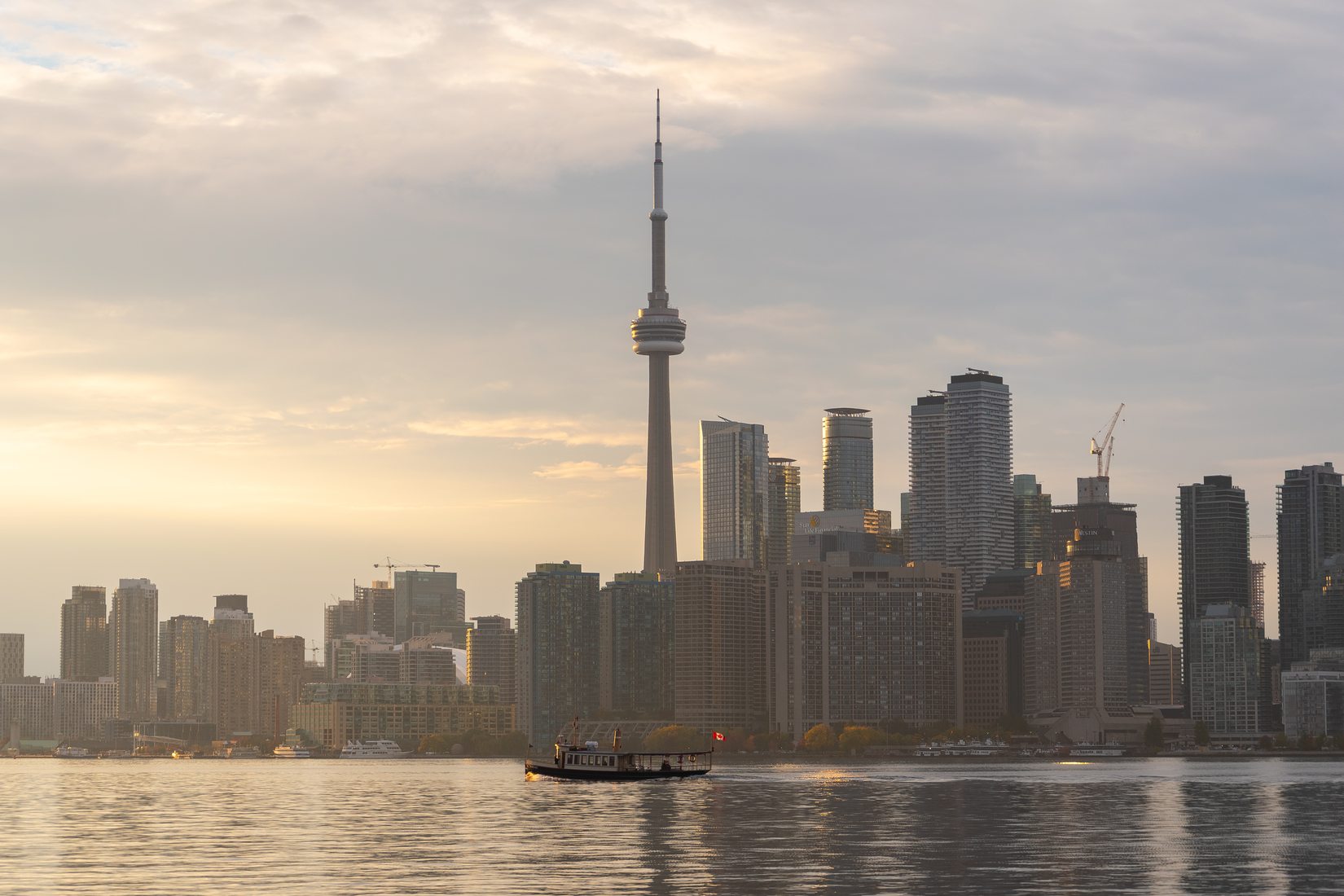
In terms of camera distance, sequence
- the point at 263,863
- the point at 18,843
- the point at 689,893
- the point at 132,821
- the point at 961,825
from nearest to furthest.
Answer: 1. the point at 689,893
2. the point at 263,863
3. the point at 18,843
4. the point at 961,825
5. the point at 132,821

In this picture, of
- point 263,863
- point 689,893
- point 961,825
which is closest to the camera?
point 689,893

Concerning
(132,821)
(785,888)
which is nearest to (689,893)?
(785,888)

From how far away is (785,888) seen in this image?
11694 centimetres

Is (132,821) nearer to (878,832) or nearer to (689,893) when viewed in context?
(878,832)

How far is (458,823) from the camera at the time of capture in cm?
18512

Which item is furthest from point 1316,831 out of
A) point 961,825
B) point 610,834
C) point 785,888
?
point 785,888

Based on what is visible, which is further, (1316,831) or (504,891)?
(1316,831)

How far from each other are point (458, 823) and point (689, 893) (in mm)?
74706

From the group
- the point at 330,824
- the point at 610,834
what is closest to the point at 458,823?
the point at 330,824

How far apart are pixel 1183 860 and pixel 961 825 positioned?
41587 millimetres

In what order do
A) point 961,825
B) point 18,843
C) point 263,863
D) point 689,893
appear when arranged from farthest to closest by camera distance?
point 961,825
point 18,843
point 263,863
point 689,893

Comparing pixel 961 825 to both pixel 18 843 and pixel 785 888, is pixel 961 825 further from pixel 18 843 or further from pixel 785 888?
pixel 18 843

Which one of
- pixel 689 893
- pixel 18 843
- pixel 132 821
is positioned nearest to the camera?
pixel 689 893

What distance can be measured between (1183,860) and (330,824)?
266 ft
